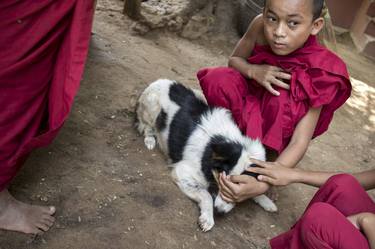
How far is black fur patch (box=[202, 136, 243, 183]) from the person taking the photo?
2740 mm

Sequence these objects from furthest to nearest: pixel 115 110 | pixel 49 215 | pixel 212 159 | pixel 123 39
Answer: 1. pixel 123 39
2. pixel 115 110
3. pixel 212 159
4. pixel 49 215

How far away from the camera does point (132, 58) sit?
468cm

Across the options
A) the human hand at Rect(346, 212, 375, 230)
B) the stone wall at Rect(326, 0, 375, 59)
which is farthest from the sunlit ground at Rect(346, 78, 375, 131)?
the human hand at Rect(346, 212, 375, 230)

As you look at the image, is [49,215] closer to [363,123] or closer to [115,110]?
[115,110]

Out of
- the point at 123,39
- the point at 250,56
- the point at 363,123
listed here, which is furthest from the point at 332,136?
the point at 123,39

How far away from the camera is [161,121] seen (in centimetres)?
338

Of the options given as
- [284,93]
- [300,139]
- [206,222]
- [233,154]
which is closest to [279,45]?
[284,93]

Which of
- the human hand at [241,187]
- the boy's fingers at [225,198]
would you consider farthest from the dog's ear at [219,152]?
the boy's fingers at [225,198]

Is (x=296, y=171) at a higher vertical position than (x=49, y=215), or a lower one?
higher

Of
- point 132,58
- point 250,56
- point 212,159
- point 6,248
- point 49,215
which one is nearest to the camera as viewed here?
point 6,248

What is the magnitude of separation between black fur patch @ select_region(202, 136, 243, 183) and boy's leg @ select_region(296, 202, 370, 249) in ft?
2.56

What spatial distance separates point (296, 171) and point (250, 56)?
3.61 ft

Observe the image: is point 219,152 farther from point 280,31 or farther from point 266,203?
point 280,31

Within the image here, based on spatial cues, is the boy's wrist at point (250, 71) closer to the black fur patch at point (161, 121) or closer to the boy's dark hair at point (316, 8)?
the boy's dark hair at point (316, 8)
